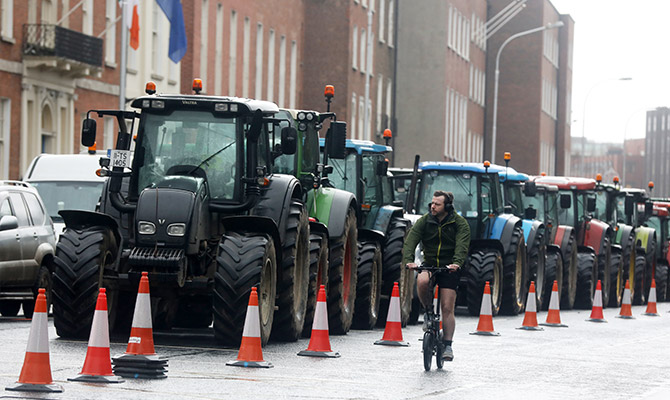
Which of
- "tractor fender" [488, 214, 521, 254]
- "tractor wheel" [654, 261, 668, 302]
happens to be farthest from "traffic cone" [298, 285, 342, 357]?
"tractor wheel" [654, 261, 668, 302]

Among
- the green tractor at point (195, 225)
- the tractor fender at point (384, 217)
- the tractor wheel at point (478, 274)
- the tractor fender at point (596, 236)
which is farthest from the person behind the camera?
the tractor fender at point (596, 236)

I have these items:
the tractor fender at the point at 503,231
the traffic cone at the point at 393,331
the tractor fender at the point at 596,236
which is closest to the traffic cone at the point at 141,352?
the traffic cone at the point at 393,331

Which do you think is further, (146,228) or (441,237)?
(146,228)

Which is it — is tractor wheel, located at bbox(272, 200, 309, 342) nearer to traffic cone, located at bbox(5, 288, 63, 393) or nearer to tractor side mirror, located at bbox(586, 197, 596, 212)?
traffic cone, located at bbox(5, 288, 63, 393)

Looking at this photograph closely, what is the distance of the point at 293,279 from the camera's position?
17.2 m

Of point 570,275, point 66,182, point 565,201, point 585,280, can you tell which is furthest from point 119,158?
point 585,280

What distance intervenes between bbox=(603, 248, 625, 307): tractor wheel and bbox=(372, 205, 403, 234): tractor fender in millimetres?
15053

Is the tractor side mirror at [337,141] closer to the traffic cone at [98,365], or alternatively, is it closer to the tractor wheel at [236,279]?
the tractor wheel at [236,279]

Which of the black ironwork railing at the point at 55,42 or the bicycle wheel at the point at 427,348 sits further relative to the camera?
the black ironwork railing at the point at 55,42

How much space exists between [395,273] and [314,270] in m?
4.38

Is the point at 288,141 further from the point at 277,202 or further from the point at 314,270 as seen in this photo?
the point at 314,270

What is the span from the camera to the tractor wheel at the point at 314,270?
18.2 meters

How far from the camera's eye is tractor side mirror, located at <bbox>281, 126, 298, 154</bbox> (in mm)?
17125

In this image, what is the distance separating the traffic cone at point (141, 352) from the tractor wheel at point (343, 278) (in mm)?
6695
